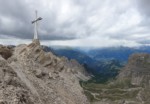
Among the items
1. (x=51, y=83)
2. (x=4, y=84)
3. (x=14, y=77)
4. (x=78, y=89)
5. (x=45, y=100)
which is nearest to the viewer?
(x=4, y=84)

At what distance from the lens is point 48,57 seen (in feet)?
172

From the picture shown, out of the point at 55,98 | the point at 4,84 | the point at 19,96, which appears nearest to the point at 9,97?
the point at 19,96

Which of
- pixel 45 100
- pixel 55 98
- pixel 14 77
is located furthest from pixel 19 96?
pixel 55 98

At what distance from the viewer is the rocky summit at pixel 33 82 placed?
27703 mm

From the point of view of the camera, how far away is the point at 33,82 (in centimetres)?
3719

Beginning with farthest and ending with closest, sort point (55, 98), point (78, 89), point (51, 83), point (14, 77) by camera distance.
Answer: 1. point (78, 89)
2. point (51, 83)
3. point (55, 98)
4. point (14, 77)

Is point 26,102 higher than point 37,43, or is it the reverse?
point 37,43

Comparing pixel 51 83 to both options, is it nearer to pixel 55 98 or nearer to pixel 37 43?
pixel 55 98

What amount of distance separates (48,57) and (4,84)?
948 inches

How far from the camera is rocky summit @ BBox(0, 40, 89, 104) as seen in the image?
2770 centimetres

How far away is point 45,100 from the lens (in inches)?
1348

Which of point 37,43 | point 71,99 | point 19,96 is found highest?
point 37,43

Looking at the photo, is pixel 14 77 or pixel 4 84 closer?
pixel 4 84

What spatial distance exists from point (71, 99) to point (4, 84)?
14198 mm
